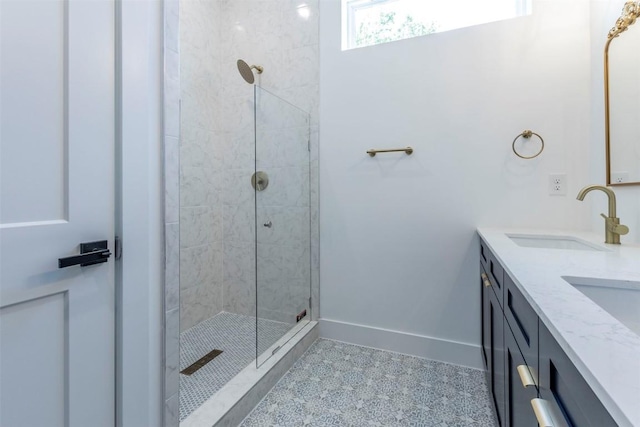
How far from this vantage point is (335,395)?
160 centimetres

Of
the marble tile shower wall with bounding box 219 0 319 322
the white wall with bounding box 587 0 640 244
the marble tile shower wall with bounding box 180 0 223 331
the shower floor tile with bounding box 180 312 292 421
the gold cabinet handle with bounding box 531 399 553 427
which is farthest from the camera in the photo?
the marble tile shower wall with bounding box 180 0 223 331

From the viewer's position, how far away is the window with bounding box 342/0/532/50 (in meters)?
1.90

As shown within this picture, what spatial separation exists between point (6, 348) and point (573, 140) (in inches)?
99.8

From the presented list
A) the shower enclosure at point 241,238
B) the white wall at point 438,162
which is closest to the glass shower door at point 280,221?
the shower enclosure at point 241,238

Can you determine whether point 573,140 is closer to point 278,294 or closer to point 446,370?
point 446,370

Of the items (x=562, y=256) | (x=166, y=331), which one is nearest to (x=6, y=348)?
(x=166, y=331)

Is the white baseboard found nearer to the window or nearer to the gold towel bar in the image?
the gold towel bar

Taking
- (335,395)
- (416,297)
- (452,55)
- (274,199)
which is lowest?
(335,395)

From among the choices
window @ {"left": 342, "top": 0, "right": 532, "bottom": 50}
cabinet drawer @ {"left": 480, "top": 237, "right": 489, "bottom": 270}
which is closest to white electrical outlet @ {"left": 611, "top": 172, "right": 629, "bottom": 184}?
cabinet drawer @ {"left": 480, "top": 237, "right": 489, "bottom": 270}

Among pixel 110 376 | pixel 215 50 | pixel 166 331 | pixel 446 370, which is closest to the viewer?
pixel 110 376

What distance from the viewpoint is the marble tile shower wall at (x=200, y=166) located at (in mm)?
2270

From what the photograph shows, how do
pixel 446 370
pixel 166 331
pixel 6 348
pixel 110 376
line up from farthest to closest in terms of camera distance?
1. pixel 446 370
2. pixel 166 331
3. pixel 110 376
4. pixel 6 348

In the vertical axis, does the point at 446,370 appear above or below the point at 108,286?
below

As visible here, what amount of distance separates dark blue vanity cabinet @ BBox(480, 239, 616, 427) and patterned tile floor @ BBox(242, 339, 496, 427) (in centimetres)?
41
